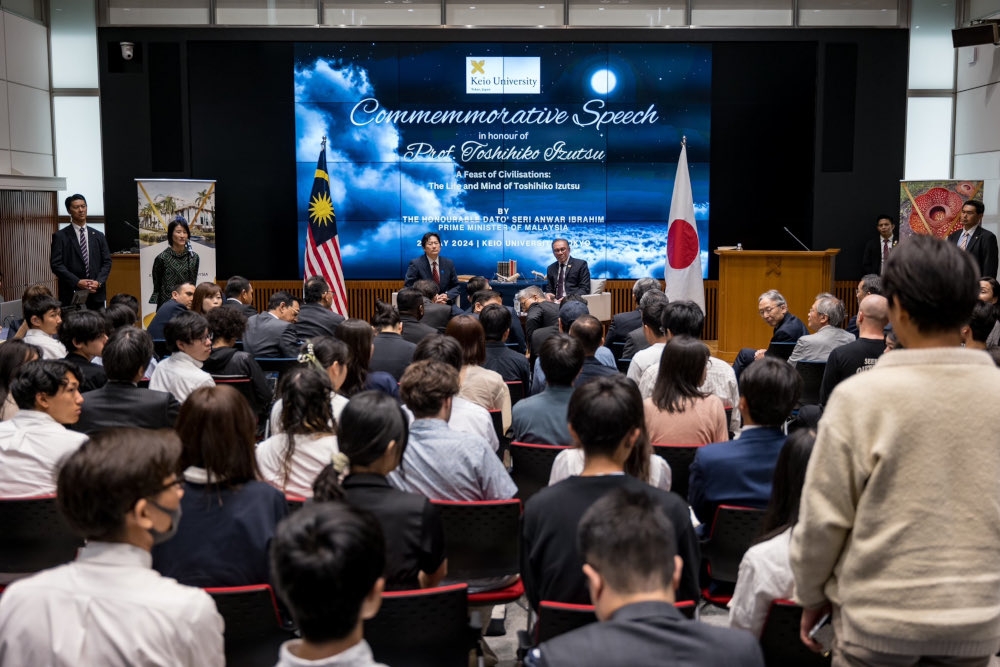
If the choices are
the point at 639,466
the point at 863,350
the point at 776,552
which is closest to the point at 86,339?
the point at 639,466

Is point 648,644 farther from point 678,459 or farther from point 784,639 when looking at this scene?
point 678,459

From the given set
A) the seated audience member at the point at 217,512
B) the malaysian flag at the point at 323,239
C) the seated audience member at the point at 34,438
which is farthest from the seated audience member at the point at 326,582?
the malaysian flag at the point at 323,239

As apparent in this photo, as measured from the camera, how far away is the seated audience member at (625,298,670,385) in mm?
5758

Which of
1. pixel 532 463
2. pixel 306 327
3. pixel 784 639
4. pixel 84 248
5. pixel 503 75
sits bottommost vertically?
pixel 784 639

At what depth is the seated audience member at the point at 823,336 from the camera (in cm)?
664

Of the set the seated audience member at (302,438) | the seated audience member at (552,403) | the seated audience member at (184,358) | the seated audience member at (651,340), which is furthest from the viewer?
the seated audience member at (651,340)

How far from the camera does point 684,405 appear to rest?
450 cm

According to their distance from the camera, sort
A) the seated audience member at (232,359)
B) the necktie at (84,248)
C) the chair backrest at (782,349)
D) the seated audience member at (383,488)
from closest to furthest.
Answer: the seated audience member at (383,488) < the seated audience member at (232,359) < the chair backrest at (782,349) < the necktie at (84,248)

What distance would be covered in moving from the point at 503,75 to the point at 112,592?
11.3m

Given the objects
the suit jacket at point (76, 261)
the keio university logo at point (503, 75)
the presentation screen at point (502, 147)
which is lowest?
the suit jacket at point (76, 261)

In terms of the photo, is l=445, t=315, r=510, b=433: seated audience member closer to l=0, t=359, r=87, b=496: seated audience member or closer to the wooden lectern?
l=0, t=359, r=87, b=496: seated audience member

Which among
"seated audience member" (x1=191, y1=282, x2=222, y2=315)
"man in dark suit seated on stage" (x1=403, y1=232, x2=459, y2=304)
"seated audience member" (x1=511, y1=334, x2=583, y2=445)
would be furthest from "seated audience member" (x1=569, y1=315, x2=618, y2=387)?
"man in dark suit seated on stage" (x1=403, y1=232, x2=459, y2=304)

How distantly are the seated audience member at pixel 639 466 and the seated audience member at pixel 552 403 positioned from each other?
0.98 m

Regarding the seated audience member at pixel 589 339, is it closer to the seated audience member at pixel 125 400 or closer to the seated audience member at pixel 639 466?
the seated audience member at pixel 639 466
